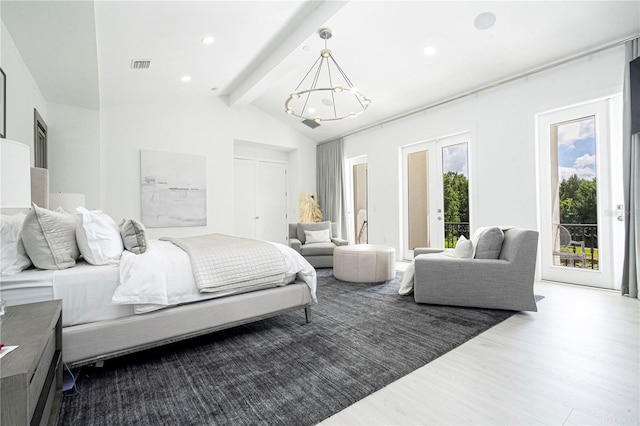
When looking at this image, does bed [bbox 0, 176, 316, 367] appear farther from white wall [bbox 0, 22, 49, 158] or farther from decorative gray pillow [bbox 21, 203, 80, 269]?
white wall [bbox 0, 22, 49, 158]

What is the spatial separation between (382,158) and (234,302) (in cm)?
467

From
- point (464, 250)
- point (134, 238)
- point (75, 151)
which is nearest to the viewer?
point (134, 238)

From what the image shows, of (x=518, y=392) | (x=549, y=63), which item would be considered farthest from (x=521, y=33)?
(x=518, y=392)

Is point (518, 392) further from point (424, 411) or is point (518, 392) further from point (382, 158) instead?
point (382, 158)

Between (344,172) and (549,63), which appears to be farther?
(344,172)

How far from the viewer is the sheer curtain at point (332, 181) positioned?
23.0 ft

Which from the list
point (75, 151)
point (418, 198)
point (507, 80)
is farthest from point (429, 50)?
point (75, 151)

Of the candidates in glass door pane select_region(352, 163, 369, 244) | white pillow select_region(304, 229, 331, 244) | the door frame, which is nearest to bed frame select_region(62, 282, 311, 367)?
white pillow select_region(304, 229, 331, 244)

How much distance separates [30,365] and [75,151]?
15.6ft

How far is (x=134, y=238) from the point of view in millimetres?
2223

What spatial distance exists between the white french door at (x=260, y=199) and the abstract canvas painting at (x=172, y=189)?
1086mm

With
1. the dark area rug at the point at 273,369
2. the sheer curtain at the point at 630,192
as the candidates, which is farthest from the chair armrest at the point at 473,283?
the sheer curtain at the point at 630,192

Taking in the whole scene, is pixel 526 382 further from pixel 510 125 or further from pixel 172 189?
pixel 172 189

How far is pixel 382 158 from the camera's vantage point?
6.16m
